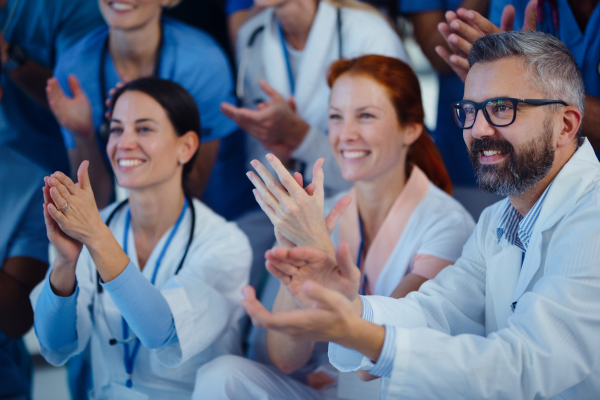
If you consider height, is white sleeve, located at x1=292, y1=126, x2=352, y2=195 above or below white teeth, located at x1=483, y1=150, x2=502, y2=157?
below

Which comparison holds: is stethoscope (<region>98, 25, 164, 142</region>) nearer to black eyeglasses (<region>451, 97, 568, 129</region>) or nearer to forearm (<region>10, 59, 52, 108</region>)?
forearm (<region>10, 59, 52, 108</region>)

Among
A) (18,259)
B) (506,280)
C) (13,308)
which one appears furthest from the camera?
(18,259)

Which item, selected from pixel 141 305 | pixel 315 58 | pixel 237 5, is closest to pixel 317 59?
pixel 315 58

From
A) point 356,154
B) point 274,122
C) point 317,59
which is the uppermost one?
point 317,59

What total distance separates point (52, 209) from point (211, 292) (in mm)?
521

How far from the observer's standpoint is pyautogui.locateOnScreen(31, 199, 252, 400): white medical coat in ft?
5.17

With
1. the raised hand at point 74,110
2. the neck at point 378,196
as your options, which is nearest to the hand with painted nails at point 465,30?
the neck at point 378,196

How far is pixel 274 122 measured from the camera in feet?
7.11

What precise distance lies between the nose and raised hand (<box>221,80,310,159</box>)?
104 centimetres

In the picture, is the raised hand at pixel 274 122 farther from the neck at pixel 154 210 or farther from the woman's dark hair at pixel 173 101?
the neck at pixel 154 210

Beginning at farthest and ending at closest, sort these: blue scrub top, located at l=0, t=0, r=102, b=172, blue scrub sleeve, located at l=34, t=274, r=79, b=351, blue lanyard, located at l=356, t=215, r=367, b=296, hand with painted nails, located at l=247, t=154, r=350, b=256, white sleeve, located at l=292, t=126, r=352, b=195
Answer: blue scrub top, located at l=0, t=0, r=102, b=172, white sleeve, located at l=292, t=126, r=352, b=195, blue lanyard, located at l=356, t=215, r=367, b=296, blue scrub sleeve, located at l=34, t=274, r=79, b=351, hand with painted nails, located at l=247, t=154, r=350, b=256

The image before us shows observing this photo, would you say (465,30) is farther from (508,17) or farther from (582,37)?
(582,37)

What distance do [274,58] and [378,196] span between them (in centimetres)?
91

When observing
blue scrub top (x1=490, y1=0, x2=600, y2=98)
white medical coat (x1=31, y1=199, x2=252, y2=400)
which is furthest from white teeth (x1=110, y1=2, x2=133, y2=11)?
blue scrub top (x1=490, y1=0, x2=600, y2=98)
